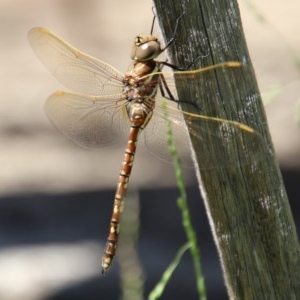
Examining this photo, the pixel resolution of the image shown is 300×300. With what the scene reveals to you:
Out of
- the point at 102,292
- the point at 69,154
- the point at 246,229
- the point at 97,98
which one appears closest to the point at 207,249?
the point at 102,292

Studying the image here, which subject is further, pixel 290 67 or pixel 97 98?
pixel 290 67

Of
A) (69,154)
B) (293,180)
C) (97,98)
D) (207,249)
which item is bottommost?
(97,98)

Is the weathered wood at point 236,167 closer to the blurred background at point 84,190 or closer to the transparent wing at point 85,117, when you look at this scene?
the transparent wing at point 85,117

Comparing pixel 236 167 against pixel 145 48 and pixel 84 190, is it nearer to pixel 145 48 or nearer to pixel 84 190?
pixel 145 48

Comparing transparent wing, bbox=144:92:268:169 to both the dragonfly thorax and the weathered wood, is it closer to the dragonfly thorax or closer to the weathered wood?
the weathered wood

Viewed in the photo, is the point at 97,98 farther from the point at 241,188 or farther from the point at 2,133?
the point at 2,133

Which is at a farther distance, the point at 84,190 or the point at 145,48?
the point at 84,190

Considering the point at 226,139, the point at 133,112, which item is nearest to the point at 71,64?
the point at 133,112

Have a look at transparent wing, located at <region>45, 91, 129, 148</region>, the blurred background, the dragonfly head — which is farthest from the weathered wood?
the blurred background
